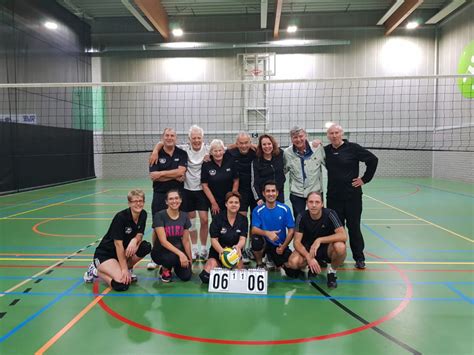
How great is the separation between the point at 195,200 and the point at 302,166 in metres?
1.44

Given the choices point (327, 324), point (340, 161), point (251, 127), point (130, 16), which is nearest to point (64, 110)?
point (130, 16)

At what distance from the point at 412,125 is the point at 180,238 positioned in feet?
51.8

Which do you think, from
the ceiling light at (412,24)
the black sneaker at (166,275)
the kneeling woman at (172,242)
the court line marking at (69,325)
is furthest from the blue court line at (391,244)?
the ceiling light at (412,24)

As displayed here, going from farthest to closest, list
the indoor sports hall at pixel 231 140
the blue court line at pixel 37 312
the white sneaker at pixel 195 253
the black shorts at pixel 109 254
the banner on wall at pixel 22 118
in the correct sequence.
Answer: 1. the banner on wall at pixel 22 118
2. the white sneaker at pixel 195 253
3. the black shorts at pixel 109 254
4. the indoor sports hall at pixel 231 140
5. the blue court line at pixel 37 312

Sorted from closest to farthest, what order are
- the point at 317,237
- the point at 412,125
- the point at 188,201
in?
the point at 317,237 → the point at 188,201 → the point at 412,125

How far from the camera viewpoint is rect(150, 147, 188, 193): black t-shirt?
451 cm

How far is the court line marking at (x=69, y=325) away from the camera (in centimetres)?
270

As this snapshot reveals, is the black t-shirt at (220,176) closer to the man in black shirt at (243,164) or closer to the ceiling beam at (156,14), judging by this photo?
the man in black shirt at (243,164)

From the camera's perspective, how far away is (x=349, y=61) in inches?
672

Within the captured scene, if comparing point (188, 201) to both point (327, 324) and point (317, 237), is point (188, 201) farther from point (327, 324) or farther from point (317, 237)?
point (327, 324)

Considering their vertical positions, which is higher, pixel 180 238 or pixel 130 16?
pixel 130 16

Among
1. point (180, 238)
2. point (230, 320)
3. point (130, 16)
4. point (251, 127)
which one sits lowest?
point (230, 320)

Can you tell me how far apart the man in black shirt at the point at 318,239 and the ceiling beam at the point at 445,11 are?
14.5m

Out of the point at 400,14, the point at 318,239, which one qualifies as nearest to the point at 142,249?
the point at 318,239
